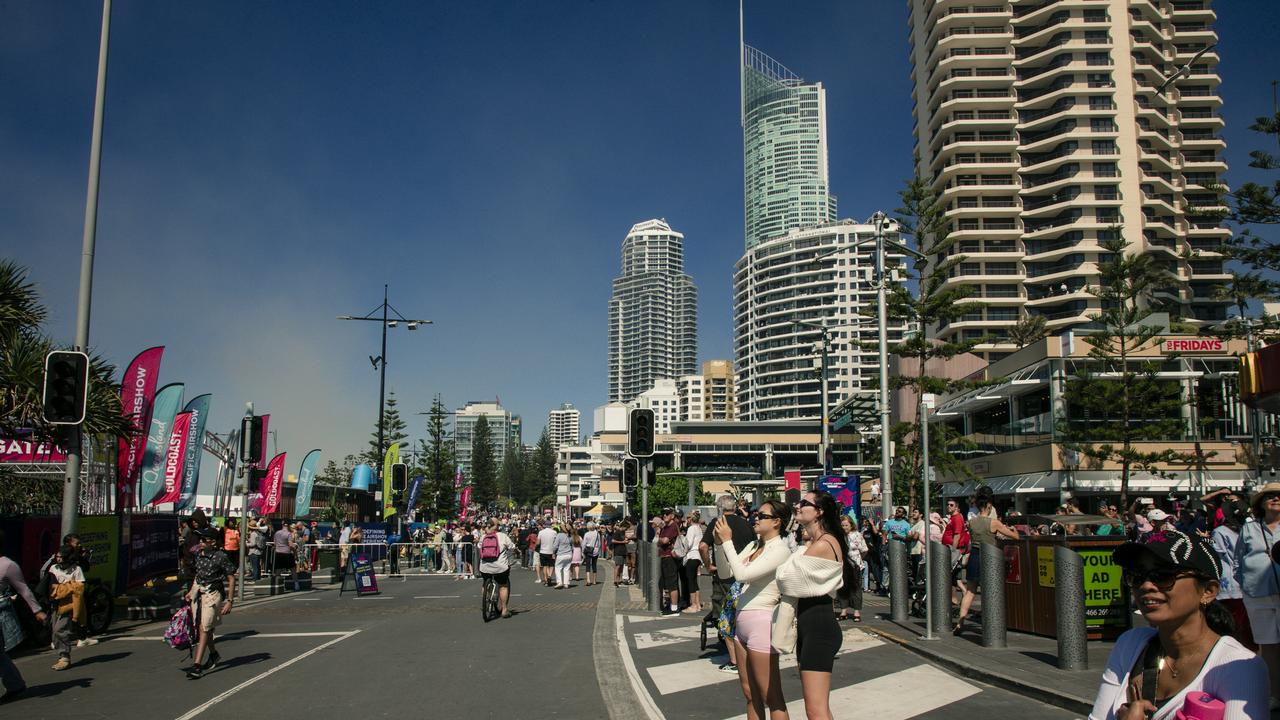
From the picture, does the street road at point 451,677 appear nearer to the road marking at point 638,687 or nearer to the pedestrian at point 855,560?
the road marking at point 638,687

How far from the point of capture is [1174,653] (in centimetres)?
286

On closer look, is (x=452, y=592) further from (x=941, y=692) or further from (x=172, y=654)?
(x=941, y=692)

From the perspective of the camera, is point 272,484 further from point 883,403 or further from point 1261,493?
point 1261,493

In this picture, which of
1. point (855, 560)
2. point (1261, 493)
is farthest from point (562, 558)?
point (1261, 493)

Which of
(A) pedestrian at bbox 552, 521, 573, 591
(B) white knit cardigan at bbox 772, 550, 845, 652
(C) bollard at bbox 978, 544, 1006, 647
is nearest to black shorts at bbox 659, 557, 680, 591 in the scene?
(C) bollard at bbox 978, 544, 1006, 647

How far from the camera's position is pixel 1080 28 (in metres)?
72.6

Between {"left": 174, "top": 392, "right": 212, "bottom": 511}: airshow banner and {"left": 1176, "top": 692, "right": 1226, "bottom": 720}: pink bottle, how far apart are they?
1226 inches

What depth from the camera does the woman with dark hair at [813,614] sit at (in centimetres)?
559

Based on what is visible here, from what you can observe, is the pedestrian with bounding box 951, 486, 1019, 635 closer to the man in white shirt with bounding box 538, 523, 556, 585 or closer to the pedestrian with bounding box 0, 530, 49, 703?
the pedestrian with bounding box 0, 530, 49, 703

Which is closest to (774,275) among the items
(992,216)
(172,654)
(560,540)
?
(992,216)

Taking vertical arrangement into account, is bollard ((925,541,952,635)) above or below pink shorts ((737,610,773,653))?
below

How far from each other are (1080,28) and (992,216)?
15997 millimetres

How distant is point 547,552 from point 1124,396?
25014mm

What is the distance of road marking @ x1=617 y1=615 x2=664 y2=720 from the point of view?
26.2ft
